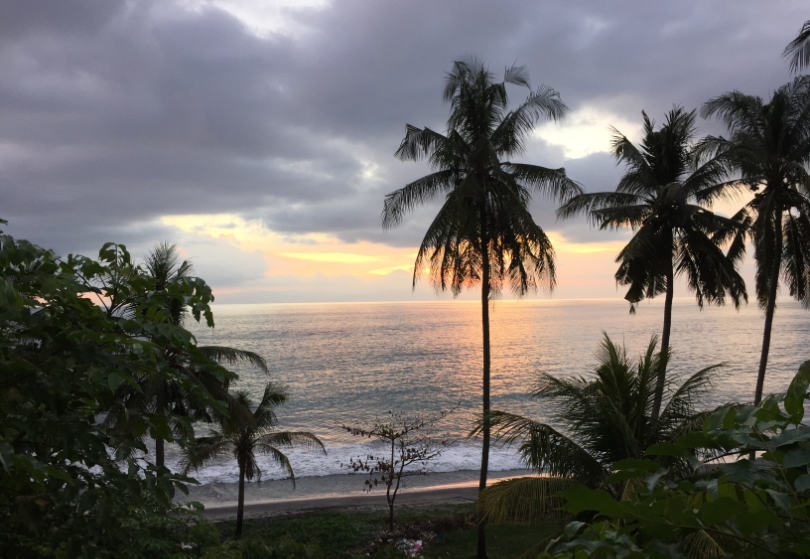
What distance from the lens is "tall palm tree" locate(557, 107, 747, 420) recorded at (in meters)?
18.0

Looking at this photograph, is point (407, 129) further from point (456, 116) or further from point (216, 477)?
point (216, 477)

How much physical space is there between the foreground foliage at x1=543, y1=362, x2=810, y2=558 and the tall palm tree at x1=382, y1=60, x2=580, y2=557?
14.0 meters

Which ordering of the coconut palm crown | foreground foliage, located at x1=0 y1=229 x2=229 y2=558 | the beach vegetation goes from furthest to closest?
the beach vegetation < the coconut palm crown < foreground foliage, located at x1=0 y1=229 x2=229 y2=558

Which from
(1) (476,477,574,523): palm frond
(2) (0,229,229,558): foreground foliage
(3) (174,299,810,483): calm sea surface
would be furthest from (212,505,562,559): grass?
(2) (0,229,229,558): foreground foliage

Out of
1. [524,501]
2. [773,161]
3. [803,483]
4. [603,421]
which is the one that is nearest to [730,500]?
[803,483]

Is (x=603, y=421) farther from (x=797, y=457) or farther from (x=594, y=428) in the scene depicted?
(x=797, y=457)

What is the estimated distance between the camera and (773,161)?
17.4 meters

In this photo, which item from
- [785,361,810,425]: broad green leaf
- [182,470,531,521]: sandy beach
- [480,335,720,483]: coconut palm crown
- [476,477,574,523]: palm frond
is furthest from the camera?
[182,470,531,521]: sandy beach

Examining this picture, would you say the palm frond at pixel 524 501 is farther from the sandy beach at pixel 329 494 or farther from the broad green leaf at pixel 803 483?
the sandy beach at pixel 329 494

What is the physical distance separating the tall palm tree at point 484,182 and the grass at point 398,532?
165 cm

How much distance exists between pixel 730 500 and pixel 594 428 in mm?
9376

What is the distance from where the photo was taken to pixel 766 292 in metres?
20.7

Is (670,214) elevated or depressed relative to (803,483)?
elevated

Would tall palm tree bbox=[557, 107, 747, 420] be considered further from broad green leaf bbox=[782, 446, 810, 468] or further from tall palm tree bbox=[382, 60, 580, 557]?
broad green leaf bbox=[782, 446, 810, 468]
